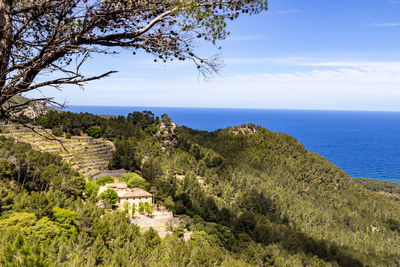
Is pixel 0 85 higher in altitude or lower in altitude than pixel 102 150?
higher

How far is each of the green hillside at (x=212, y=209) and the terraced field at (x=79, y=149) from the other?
4134mm

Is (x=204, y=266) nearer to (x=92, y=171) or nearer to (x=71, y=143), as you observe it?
(x=92, y=171)

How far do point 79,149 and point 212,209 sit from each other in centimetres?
3540

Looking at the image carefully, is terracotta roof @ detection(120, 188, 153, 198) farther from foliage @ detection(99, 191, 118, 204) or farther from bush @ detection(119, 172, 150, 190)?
bush @ detection(119, 172, 150, 190)

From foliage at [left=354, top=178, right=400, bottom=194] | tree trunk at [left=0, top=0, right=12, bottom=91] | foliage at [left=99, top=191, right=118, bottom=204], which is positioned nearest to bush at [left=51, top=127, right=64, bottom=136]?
foliage at [left=99, top=191, right=118, bottom=204]

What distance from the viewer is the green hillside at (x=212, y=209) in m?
20.3

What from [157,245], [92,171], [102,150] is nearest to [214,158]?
[102,150]

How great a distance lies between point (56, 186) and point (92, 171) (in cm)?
1820

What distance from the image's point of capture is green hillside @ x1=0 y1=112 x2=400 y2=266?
20297mm

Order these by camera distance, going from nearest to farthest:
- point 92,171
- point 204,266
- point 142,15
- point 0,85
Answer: point 0,85, point 142,15, point 204,266, point 92,171

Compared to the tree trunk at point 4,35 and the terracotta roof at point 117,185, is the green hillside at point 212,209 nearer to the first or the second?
the terracotta roof at point 117,185

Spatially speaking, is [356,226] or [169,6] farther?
[356,226]

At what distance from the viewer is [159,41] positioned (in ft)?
18.8

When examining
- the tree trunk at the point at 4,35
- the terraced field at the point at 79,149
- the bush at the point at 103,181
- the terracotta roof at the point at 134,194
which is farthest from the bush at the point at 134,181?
the tree trunk at the point at 4,35
